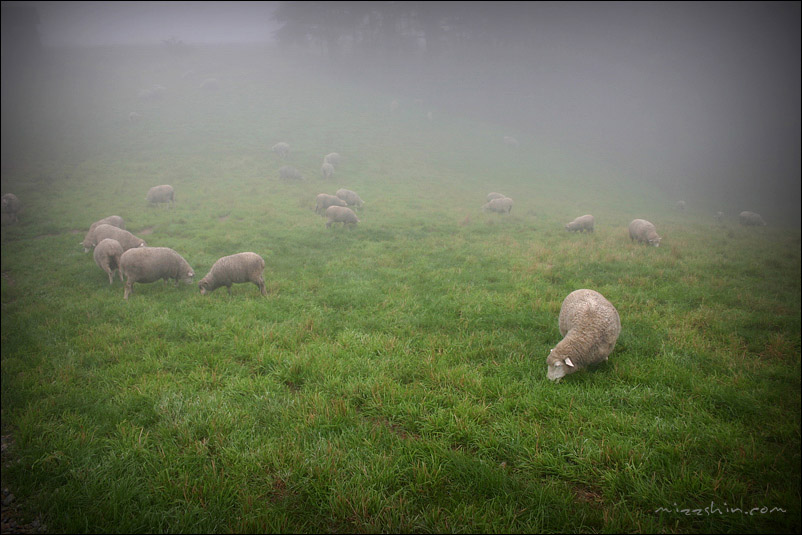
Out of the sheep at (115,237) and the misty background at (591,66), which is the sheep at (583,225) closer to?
the sheep at (115,237)

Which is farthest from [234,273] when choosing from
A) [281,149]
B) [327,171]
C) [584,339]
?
[281,149]

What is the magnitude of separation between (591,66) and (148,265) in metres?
86.6

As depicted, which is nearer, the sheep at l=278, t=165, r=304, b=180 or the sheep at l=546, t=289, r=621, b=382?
the sheep at l=546, t=289, r=621, b=382

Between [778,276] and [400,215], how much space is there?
1569 cm

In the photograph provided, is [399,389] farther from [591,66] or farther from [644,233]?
[591,66]

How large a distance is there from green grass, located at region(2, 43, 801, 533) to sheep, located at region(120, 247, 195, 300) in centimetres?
53

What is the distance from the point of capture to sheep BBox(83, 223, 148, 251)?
10.8m

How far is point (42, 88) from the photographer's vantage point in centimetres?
4169

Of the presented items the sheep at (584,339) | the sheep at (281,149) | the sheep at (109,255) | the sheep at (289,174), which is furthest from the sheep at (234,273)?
the sheep at (281,149)

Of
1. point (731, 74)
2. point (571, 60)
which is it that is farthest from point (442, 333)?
point (731, 74)

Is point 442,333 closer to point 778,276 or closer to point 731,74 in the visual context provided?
point 778,276

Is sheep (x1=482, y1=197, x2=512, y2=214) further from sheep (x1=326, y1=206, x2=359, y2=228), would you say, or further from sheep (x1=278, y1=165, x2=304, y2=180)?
sheep (x1=278, y1=165, x2=304, y2=180)

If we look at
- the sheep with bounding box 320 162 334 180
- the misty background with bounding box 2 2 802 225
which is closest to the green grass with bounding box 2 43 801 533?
the sheep with bounding box 320 162 334 180

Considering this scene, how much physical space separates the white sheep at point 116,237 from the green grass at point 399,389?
3.55 feet
